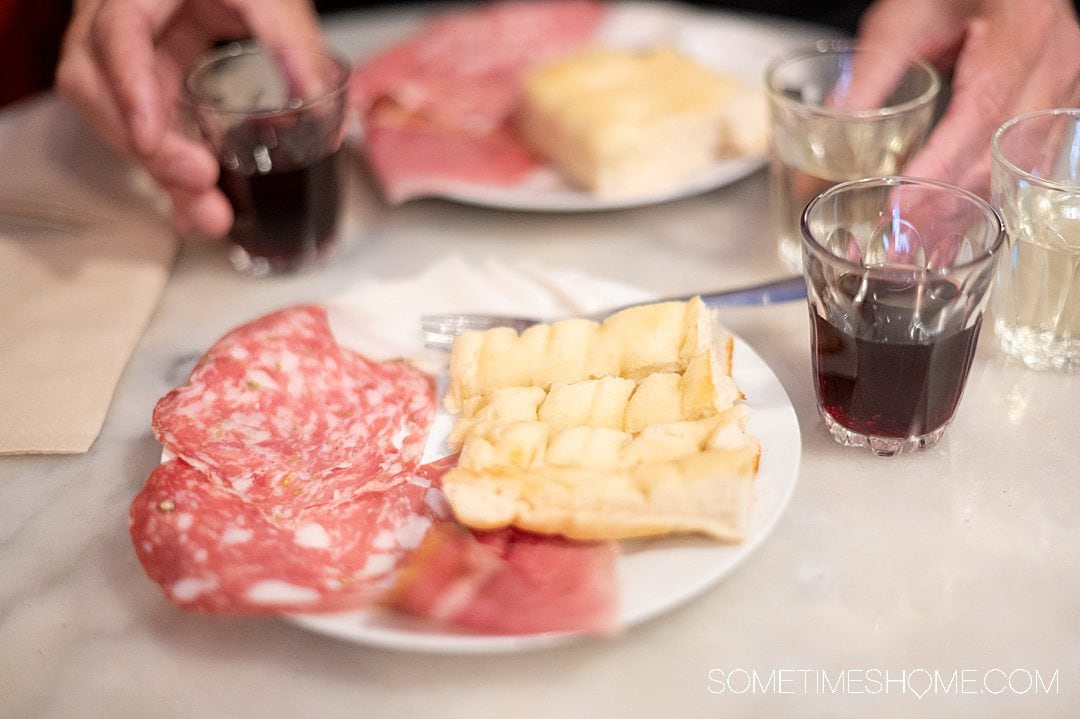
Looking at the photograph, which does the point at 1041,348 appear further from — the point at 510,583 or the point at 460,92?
the point at 460,92

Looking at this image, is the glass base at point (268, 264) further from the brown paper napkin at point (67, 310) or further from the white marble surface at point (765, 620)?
the white marble surface at point (765, 620)

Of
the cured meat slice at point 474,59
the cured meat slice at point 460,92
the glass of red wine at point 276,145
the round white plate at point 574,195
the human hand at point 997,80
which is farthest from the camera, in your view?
the cured meat slice at point 474,59

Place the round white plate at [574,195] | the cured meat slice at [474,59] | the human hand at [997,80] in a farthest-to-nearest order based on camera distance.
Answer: the cured meat slice at [474,59] → the round white plate at [574,195] → the human hand at [997,80]

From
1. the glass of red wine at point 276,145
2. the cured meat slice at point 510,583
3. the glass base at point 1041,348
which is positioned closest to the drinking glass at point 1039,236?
the glass base at point 1041,348

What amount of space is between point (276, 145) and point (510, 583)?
34.7 inches

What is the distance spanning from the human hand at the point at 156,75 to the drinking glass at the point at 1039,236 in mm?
1059

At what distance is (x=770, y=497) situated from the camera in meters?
0.93

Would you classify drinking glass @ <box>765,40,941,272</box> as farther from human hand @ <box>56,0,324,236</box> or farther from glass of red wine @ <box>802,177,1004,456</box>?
human hand @ <box>56,0,324,236</box>

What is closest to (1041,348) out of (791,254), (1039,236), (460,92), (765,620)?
(1039,236)

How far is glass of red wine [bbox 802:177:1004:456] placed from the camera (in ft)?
3.22

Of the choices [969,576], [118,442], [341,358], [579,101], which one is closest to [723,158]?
[579,101]

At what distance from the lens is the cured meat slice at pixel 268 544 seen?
2.83ft

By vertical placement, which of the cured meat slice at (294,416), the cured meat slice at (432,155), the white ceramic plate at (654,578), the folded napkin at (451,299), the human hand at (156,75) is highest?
the human hand at (156,75)

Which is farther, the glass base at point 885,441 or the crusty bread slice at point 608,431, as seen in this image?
the glass base at point 885,441
